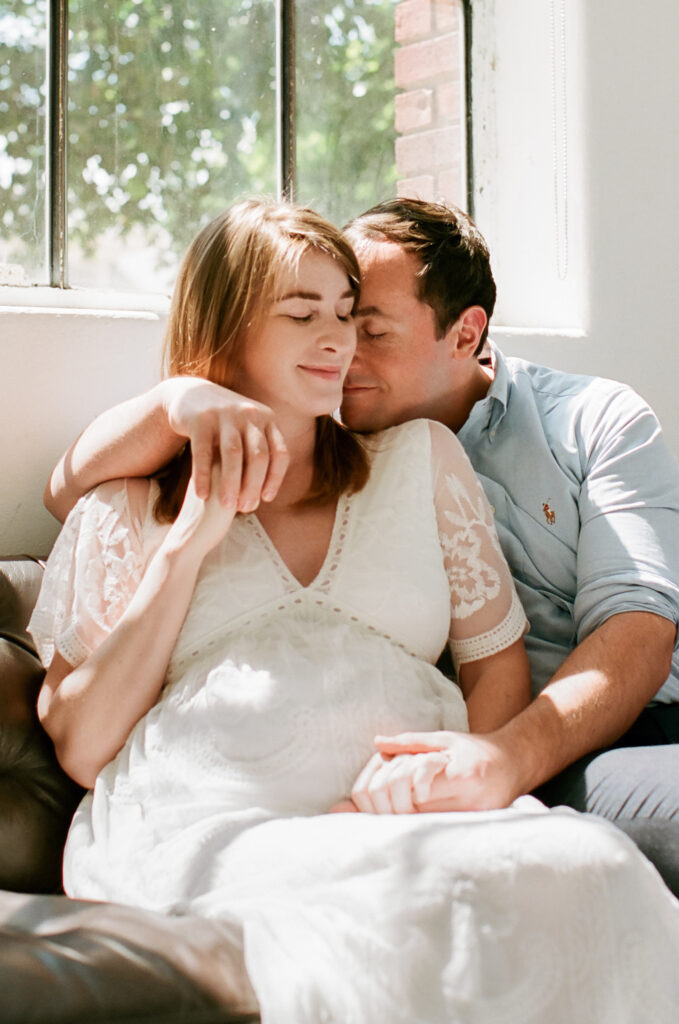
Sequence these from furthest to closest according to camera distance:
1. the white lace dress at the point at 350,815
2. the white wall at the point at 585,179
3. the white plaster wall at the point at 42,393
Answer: the white wall at the point at 585,179 < the white plaster wall at the point at 42,393 < the white lace dress at the point at 350,815

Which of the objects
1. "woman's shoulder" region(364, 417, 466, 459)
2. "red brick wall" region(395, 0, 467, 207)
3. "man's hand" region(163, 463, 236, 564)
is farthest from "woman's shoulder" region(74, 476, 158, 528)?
"red brick wall" region(395, 0, 467, 207)

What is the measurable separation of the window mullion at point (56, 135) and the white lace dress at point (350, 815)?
0.82 meters

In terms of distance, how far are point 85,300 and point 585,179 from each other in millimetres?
1292

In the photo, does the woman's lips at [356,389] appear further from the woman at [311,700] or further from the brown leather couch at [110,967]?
the brown leather couch at [110,967]

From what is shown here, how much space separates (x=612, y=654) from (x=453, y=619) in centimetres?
24

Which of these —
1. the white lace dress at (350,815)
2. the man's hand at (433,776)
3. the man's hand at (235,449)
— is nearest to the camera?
the white lace dress at (350,815)

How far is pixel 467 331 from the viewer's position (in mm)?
2076

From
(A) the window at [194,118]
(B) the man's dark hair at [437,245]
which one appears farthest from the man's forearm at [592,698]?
(A) the window at [194,118]

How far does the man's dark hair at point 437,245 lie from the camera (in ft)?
6.49

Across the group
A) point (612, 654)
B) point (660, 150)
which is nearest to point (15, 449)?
point (612, 654)

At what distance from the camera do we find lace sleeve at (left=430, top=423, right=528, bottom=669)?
1.66 m

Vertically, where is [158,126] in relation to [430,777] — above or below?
above

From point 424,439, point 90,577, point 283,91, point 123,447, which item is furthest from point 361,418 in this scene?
point 283,91

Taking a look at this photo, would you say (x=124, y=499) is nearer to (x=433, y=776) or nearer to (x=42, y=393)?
(x=42, y=393)
